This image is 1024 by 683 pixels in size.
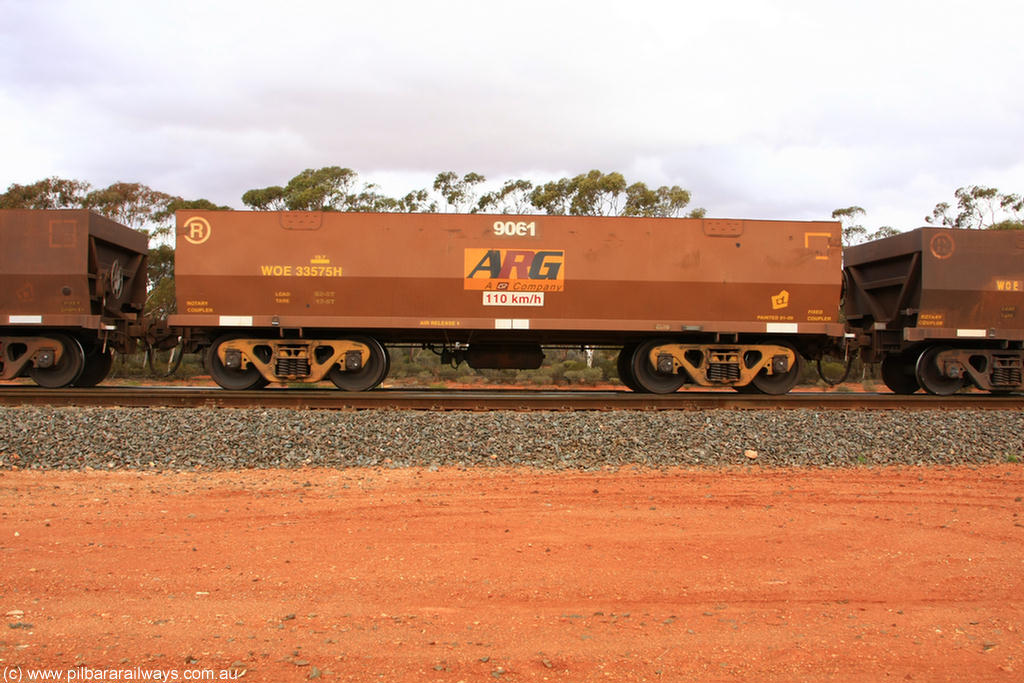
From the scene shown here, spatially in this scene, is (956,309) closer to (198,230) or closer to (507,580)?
(507,580)

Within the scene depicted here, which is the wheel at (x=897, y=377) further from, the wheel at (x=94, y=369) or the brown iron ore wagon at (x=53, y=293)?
the wheel at (x=94, y=369)

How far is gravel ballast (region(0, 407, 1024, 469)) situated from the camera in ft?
21.7

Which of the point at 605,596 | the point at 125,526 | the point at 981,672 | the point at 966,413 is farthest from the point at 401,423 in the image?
the point at 966,413

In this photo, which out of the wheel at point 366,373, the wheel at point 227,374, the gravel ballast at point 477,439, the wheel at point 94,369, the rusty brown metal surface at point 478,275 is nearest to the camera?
the gravel ballast at point 477,439

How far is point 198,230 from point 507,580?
9.15 meters

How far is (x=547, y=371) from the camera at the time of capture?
2030 centimetres

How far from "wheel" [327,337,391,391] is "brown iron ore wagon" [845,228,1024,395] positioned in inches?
337

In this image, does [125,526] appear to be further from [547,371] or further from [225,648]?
[547,371]

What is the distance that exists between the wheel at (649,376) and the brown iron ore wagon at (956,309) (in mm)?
3639

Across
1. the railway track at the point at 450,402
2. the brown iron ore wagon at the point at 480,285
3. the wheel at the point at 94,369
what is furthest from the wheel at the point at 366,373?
the wheel at the point at 94,369

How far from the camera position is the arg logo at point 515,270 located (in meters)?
10.6

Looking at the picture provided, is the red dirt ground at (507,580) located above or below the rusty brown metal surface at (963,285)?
below

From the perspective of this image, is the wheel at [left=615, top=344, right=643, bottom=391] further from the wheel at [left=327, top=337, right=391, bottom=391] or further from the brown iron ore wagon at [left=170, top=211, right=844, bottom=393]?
the wheel at [left=327, top=337, right=391, bottom=391]

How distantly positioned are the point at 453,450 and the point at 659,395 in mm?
4650
